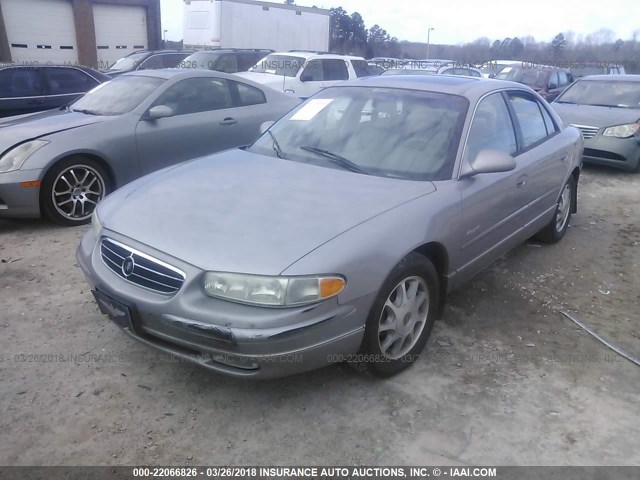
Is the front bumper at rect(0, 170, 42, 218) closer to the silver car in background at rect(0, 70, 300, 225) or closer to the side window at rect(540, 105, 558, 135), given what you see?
the silver car in background at rect(0, 70, 300, 225)

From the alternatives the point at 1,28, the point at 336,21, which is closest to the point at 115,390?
the point at 1,28

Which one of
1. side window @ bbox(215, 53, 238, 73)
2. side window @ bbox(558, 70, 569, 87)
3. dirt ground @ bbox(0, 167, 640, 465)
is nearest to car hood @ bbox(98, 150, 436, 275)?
dirt ground @ bbox(0, 167, 640, 465)

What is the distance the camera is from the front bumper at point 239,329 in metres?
2.31

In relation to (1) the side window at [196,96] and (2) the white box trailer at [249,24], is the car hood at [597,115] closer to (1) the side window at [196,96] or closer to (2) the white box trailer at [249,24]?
(1) the side window at [196,96]

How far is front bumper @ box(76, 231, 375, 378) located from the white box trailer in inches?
693

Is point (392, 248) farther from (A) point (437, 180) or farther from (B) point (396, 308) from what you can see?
(A) point (437, 180)

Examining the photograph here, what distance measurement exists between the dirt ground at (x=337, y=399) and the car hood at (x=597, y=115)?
5155 mm

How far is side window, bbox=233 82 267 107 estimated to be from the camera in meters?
6.49

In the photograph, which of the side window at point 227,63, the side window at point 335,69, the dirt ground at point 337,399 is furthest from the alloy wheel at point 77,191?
the side window at point 227,63

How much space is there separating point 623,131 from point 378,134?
6.20 m

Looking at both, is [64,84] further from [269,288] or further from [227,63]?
[269,288]

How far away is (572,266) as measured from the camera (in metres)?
4.66

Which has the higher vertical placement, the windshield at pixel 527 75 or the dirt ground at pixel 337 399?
the windshield at pixel 527 75

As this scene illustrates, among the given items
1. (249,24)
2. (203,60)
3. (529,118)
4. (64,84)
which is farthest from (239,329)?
(249,24)
